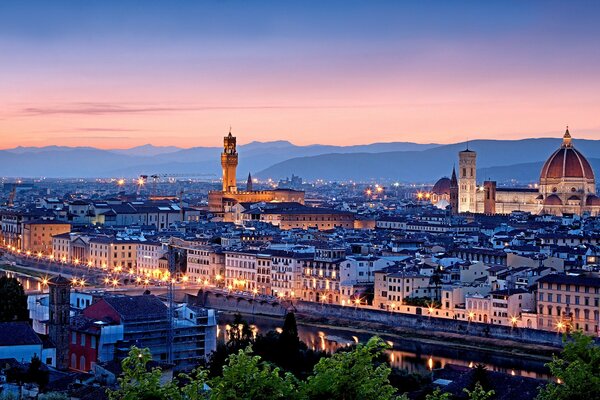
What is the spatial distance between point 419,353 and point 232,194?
63596mm

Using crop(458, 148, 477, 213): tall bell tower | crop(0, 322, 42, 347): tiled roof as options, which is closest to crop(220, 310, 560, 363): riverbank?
crop(0, 322, 42, 347): tiled roof

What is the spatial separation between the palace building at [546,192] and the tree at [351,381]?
258 ft

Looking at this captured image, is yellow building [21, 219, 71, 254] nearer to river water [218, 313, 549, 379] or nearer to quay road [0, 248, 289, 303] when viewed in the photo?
quay road [0, 248, 289, 303]

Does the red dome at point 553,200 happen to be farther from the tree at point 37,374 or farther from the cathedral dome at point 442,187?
the tree at point 37,374

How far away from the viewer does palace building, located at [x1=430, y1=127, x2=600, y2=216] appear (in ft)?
292

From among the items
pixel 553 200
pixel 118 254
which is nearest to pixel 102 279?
pixel 118 254

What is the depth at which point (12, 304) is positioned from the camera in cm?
3173

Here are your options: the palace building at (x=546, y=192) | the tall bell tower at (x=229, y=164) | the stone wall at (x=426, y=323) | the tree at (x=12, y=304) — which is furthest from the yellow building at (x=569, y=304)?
the tall bell tower at (x=229, y=164)

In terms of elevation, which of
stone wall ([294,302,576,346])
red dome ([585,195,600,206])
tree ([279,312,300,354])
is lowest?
stone wall ([294,302,576,346])

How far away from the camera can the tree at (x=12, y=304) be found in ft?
102

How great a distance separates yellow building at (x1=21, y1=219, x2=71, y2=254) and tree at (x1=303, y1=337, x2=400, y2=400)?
196ft

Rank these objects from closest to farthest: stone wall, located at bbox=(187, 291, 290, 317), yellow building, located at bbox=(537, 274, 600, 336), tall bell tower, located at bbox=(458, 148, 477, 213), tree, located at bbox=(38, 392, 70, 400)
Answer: tree, located at bbox=(38, 392, 70, 400)
yellow building, located at bbox=(537, 274, 600, 336)
stone wall, located at bbox=(187, 291, 290, 317)
tall bell tower, located at bbox=(458, 148, 477, 213)

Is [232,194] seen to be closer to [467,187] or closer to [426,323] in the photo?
[467,187]

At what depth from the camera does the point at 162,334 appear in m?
27.8
